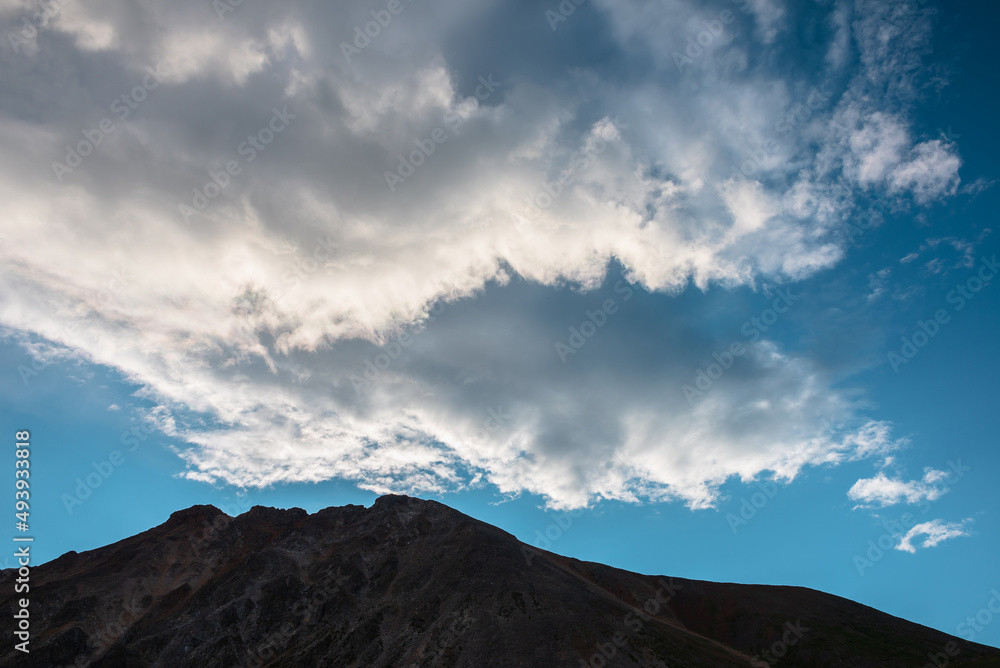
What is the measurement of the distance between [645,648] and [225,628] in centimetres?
8092

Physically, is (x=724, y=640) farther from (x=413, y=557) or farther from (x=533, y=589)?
(x=413, y=557)

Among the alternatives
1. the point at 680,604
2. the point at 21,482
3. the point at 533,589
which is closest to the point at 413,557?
the point at 533,589

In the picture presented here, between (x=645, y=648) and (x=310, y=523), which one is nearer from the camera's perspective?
(x=645, y=648)

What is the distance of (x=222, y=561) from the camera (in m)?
137

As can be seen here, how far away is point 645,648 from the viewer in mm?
83500

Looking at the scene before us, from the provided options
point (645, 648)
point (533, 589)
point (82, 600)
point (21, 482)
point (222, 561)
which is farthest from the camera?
point (222, 561)

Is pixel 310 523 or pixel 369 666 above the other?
pixel 310 523

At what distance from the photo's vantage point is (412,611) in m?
97.1

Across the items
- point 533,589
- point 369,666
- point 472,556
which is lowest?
point 369,666

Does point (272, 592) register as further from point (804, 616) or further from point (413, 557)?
point (804, 616)

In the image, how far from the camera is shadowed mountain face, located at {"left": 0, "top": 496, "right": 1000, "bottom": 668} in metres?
85.9

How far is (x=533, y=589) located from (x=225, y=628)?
62.3m

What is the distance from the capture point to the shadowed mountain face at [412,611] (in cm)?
8588

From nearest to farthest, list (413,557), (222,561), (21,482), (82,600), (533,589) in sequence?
1. (21,482)
2. (533,589)
3. (82,600)
4. (413,557)
5. (222,561)
